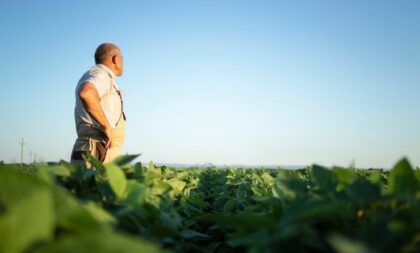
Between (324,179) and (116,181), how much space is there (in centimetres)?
71

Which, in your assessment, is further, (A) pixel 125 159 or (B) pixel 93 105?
(B) pixel 93 105

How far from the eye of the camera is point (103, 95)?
450cm

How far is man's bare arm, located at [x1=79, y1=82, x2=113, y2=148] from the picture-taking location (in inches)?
162

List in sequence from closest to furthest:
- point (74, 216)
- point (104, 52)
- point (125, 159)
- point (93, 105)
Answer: point (74, 216)
point (125, 159)
point (93, 105)
point (104, 52)

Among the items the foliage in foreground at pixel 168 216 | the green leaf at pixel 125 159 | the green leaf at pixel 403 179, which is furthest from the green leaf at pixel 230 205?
the green leaf at pixel 403 179

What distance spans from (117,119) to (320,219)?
381 centimetres

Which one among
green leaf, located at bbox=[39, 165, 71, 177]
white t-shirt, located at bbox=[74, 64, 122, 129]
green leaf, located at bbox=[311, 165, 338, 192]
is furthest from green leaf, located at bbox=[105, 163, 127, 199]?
white t-shirt, located at bbox=[74, 64, 122, 129]

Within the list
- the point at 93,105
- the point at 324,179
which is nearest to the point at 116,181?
the point at 324,179

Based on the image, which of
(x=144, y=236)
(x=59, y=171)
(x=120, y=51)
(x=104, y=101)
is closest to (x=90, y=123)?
(x=104, y=101)

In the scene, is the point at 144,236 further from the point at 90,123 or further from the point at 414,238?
the point at 90,123

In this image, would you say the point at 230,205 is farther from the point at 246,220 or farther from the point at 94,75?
the point at 94,75

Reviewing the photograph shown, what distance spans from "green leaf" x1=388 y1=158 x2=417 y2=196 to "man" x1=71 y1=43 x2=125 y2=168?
324cm

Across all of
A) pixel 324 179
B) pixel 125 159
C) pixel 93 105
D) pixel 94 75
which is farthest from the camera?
pixel 94 75

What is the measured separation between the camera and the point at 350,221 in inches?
47.6
